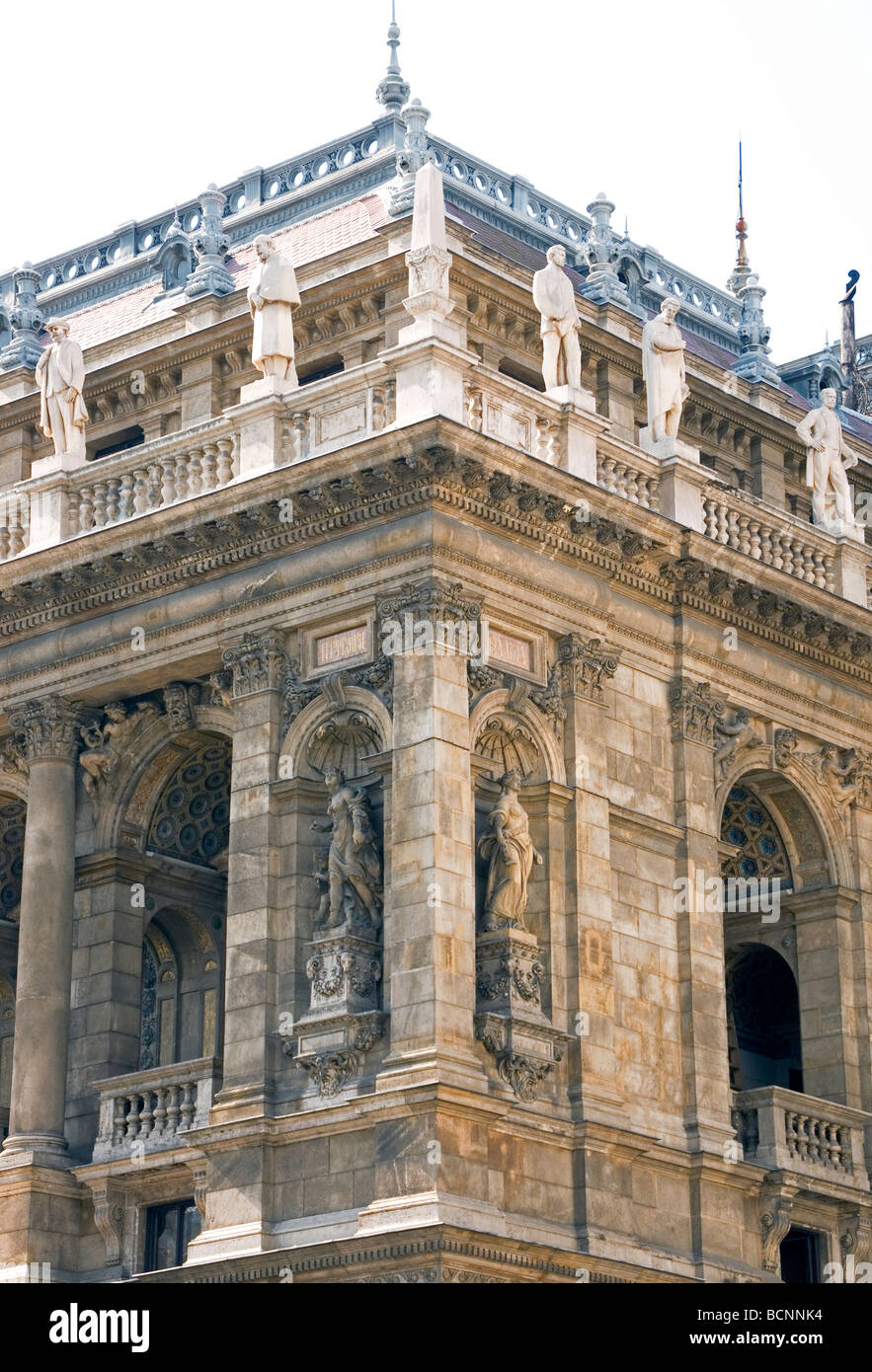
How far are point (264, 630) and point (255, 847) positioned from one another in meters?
3.16

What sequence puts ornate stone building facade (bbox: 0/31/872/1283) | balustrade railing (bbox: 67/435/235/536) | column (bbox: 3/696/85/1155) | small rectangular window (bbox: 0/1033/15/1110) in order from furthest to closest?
small rectangular window (bbox: 0/1033/15/1110), balustrade railing (bbox: 67/435/235/536), column (bbox: 3/696/85/1155), ornate stone building facade (bbox: 0/31/872/1283)

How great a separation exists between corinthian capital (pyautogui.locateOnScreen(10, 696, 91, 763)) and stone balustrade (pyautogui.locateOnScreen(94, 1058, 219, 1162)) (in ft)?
16.6

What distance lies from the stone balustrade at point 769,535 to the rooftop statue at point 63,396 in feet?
31.4

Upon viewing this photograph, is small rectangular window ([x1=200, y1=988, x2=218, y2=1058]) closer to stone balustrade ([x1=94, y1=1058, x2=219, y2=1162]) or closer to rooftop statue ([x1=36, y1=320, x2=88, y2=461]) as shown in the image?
stone balustrade ([x1=94, y1=1058, x2=219, y2=1162])

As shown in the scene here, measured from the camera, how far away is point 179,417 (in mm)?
46969

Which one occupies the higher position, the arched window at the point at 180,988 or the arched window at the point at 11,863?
the arched window at the point at 11,863

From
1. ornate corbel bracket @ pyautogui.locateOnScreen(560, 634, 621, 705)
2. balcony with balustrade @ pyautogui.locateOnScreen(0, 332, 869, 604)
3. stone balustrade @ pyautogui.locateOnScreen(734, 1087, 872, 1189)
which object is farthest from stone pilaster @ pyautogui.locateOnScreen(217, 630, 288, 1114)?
stone balustrade @ pyautogui.locateOnScreen(734, 1087, 872, 1189)

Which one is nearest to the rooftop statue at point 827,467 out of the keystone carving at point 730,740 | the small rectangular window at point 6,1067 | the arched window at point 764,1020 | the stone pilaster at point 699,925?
the keystone carving at point 730,740

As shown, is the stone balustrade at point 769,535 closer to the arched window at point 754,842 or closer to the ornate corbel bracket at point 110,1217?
the arched window at point 754,842

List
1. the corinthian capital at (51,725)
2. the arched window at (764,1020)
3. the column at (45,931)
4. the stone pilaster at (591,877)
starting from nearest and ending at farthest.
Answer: the stone pilaster at (591,877) → the column at (45,931) → the corinthian capital at (51,725) → the arched window at (764,1020)

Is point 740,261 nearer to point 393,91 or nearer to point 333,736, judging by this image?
point 393,91

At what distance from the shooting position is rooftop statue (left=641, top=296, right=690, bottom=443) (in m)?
43.4

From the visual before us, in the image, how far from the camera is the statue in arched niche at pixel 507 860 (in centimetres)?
3769
